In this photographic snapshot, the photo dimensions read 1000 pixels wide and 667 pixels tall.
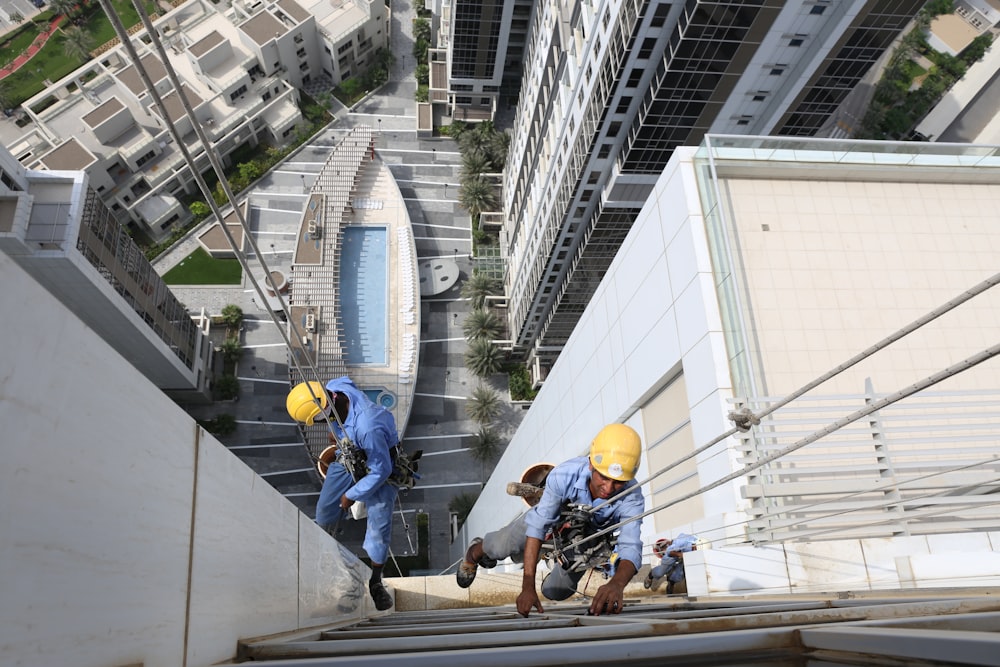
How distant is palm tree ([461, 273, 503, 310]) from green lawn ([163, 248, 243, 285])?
47.1 feet

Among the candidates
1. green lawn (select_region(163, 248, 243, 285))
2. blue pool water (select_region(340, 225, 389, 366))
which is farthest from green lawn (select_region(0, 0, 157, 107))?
blue pool water (select_region(340, 225, 389, 366))

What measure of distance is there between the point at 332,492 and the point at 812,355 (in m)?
8.29

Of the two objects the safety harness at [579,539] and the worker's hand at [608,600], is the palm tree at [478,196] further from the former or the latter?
the worker's hand at [608,600]

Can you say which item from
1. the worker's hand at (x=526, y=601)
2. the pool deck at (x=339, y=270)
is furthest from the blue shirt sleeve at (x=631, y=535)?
the pool deck at (x=339, y=270)

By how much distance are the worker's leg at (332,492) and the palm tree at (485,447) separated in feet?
81.3

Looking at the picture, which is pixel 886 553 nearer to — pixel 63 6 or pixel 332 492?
pixel 332 492

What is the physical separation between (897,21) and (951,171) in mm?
10858

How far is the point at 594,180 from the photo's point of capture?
26812mm

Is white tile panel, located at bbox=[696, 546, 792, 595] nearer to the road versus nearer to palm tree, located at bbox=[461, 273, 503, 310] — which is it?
the road

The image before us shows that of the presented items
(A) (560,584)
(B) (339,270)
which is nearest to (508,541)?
(A) (560,584)

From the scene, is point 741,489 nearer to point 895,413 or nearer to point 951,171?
point 895,413

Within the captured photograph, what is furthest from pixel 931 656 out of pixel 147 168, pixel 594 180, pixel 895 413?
pixel 147 168

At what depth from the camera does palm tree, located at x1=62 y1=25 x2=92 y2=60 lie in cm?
4822

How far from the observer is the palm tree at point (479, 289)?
40.4 metres
